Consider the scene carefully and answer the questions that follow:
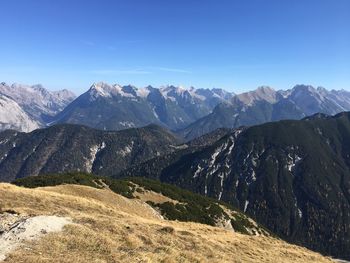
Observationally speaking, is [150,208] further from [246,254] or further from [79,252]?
[79,252]

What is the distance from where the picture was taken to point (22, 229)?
1389 inches

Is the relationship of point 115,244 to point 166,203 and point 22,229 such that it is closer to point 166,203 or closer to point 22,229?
point 22,229

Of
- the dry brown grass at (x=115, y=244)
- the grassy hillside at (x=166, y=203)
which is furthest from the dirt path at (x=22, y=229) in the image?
the grassy hillside at (x=166, y=203)

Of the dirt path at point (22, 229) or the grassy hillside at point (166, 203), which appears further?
the grassy hillside at point (166, 203)

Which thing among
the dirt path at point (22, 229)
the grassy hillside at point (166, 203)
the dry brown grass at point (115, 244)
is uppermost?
the dirt path at point (22, 229)

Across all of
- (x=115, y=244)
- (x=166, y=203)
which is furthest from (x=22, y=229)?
(x=166, y=203)

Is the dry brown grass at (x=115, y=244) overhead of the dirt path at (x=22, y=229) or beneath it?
beneath

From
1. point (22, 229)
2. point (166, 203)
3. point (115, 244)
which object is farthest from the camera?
point (166, 203)

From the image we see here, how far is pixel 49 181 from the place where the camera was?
11156 centimetres

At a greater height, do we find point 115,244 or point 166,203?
point 115,244

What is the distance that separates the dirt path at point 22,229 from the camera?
31928mm

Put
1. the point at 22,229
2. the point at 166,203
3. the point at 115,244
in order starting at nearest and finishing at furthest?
the point at 22,229
the point at 115,244
the point at 166,203

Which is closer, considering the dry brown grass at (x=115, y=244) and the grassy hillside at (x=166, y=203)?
the dry brown grass at (x=115, y=244)

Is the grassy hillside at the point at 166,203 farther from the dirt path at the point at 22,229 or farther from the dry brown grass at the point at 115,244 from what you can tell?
the dirt path at the point at 22,229
